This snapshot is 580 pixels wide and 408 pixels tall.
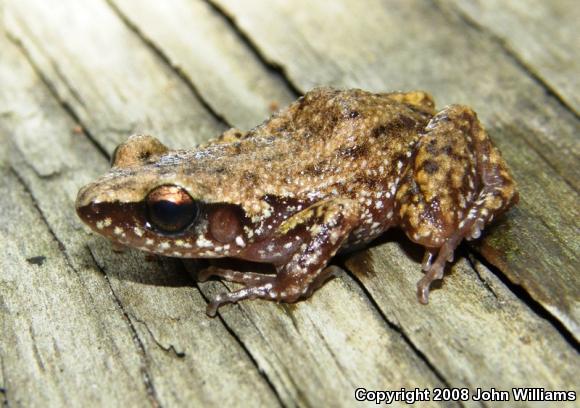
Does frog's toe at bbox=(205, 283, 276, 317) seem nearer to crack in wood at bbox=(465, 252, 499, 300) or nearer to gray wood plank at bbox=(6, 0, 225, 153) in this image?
crack in wood at bbox=(465, 252, 499, 300)

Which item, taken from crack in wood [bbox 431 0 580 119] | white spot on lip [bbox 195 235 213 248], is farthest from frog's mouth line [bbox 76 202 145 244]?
crack in wood [bbox 431 0 580 119]

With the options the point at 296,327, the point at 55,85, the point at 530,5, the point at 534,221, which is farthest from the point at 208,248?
the point at 530,5

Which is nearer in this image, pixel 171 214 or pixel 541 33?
pixel 171 214

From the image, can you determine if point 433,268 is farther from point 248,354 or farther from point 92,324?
point 92,324

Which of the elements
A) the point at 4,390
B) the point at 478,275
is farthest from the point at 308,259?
the point at 4,390

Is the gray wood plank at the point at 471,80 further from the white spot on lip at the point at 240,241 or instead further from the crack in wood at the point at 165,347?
the crack in wood at the point at 165,347

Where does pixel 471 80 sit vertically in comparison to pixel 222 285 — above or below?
above

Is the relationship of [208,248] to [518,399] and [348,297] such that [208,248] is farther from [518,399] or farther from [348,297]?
[518,399]

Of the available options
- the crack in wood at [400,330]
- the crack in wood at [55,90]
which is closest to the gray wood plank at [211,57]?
the crack in wood at [55,90]
